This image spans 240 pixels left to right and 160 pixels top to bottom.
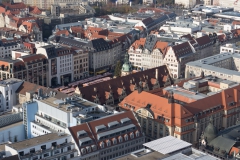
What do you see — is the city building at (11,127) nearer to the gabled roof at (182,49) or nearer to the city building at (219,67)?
the city building at (219,67)

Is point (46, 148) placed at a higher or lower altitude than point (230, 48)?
lower

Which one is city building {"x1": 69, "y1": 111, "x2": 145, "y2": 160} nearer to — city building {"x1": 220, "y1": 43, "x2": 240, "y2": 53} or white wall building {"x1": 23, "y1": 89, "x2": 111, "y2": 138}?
white wall building {"x1": 23, "y1": 89, "x2": 111, "y2": 138}

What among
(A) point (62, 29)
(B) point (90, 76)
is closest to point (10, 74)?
(B) point (90, 76)

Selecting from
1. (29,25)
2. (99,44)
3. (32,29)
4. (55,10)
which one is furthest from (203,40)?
(55,10)

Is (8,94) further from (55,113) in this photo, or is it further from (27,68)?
(55,113)

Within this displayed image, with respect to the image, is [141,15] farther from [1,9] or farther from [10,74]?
[10,74]

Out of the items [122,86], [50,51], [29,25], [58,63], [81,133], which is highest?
[29,25]
